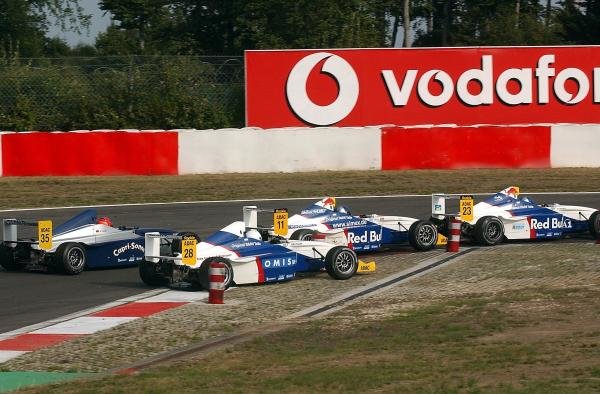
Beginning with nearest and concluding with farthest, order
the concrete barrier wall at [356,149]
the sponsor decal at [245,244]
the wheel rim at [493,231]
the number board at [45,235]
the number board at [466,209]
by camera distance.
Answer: the sponsor decal at [245,244]
the number board at [45,235]
the number board at [466,209]
the wheel rim at [493,231]
the concrete barrier wall at [356,149]

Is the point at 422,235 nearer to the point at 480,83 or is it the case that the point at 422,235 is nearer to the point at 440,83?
the point at 440,83

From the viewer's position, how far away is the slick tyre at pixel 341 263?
14.6 m

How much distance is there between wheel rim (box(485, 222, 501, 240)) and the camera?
17.2 meters

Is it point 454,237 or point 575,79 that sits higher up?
point 575,79

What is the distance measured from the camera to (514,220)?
1741cm

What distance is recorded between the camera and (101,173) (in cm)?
2623

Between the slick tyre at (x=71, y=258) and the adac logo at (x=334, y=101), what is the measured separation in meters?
15.3

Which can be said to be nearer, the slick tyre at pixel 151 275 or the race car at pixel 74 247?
the slick tyre at pixel 151 275

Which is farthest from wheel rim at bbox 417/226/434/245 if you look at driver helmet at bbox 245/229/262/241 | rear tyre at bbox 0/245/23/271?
rear tyre at bbox 0/245/23/271

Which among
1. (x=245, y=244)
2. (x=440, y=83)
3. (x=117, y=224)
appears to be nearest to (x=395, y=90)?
(x=440, y=83)

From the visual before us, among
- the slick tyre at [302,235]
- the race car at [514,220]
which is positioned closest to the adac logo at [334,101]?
the race car at [514,220]

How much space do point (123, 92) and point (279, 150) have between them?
7.10 meters

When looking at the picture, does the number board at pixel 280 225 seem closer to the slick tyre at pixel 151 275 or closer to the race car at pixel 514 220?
the slick tyre at pixel 151 275

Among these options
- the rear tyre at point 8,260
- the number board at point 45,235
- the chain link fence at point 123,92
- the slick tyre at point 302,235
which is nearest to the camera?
the number board at point 45,235
